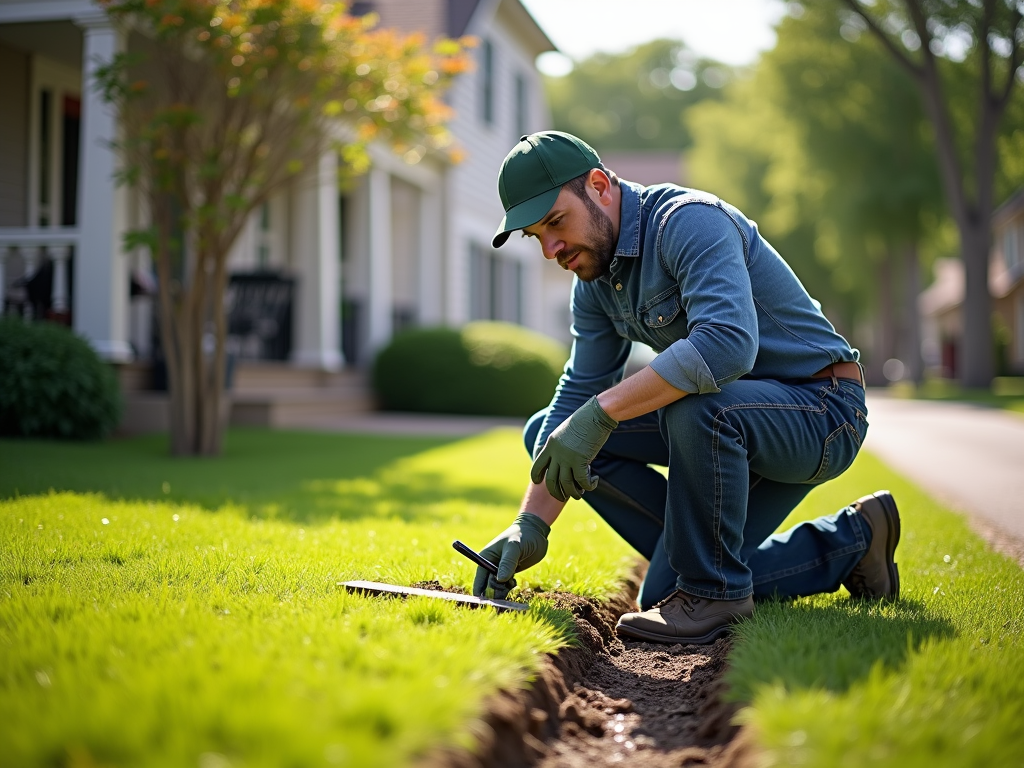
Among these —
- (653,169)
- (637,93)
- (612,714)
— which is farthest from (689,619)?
(637,93)

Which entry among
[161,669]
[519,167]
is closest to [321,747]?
[161,669]

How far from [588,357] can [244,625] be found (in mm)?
1503

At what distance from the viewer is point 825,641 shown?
257 centimetres

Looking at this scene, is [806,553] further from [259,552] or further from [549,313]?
[549,313]

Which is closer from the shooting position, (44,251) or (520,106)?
(44,251)

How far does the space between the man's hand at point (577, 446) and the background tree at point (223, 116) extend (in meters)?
4.98

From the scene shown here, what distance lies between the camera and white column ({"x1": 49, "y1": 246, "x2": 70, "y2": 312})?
8750mm

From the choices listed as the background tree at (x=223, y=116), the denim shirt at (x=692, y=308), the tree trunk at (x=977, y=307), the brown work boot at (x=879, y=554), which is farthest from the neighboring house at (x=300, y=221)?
the tree trunk at (x=977, y=307)

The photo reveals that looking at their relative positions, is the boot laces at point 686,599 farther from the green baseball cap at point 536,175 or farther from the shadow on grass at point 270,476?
the shadow on grass at point 270,476

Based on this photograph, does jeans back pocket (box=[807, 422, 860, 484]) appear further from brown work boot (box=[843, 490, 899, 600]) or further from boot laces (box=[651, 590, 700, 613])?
boot laces (box=[651, 590, 700, 613])

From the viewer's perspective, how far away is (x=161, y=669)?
80.8 inches

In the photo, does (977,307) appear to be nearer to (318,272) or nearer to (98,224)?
(318,272)

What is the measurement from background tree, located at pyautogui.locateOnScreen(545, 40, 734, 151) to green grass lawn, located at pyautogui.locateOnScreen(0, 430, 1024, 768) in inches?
2163

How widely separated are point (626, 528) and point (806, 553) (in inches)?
24.4
